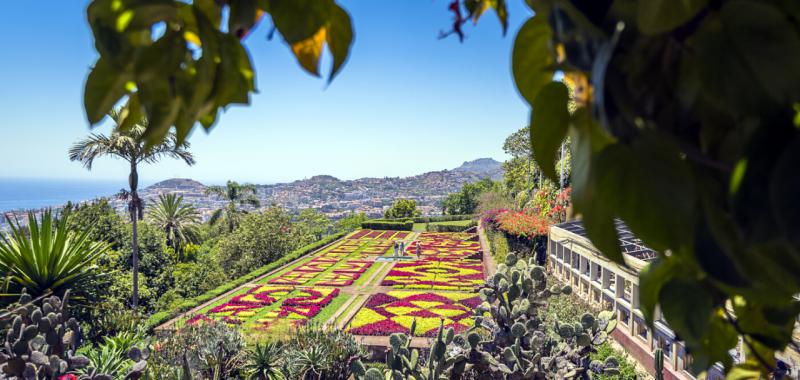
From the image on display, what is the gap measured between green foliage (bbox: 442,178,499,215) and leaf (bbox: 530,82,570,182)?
182 ft

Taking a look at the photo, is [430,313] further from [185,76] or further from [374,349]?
[185,76]

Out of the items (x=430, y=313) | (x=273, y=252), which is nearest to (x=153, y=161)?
(x=430, y=313)

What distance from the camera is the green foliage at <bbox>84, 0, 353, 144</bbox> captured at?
0.36 meters

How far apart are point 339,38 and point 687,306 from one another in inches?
15.4

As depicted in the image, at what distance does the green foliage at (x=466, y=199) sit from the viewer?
184ft

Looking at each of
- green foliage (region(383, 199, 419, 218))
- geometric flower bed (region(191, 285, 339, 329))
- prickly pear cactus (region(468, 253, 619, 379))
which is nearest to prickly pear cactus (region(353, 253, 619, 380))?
prickly pear cactus (region(468, 253, 619, 379))

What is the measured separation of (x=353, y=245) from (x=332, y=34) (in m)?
30.0

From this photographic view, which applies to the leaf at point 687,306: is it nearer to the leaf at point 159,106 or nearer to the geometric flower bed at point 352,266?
the leaf at point 159,106

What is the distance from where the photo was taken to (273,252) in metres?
25.1

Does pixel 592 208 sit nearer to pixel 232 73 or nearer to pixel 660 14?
pixel 660 14

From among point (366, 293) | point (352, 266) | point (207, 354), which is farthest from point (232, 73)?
point (352, 266)

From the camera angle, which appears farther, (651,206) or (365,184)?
(365,184)

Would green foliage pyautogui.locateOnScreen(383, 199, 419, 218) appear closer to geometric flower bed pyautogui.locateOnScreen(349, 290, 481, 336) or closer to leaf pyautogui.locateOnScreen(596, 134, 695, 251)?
geometric flower bed pyautogui.locateOnScreen(349, 290, 481, 336)

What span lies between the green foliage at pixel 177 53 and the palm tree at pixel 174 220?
30022 mm
